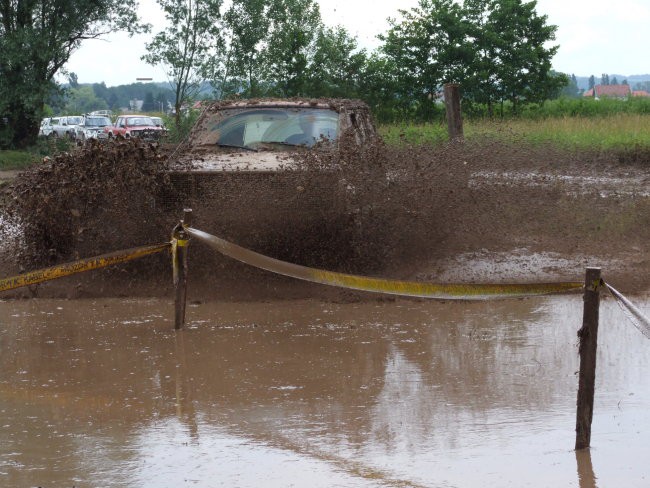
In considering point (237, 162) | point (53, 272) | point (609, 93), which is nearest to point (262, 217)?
point (237, 162)

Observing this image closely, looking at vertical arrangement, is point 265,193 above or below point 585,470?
above

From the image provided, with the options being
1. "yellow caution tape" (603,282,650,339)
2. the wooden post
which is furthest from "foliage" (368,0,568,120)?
"yellow caution tape" (603,282,650,339)

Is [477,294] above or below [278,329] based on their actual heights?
above

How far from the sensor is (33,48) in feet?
98.0

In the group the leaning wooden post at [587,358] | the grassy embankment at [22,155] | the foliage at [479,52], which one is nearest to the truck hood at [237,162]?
the leaning wooden post at [587,358]

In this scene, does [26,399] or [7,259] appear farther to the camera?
[7,259]

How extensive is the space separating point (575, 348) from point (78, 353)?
3.77 meters

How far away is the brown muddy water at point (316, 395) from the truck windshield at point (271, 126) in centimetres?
203

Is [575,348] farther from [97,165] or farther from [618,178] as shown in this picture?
[618,178]

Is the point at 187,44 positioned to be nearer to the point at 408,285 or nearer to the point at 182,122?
the point at 182,122

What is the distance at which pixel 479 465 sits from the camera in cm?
517

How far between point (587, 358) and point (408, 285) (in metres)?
1.63

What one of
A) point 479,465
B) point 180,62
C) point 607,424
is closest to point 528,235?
point 607,424

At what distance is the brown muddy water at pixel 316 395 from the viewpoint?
5.14m
